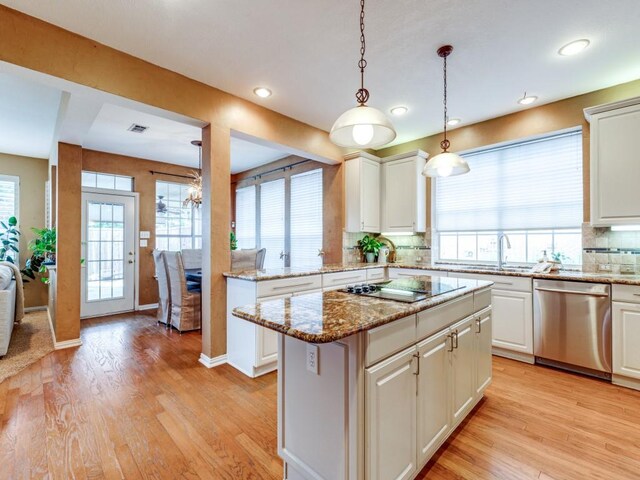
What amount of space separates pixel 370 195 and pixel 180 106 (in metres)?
2.72

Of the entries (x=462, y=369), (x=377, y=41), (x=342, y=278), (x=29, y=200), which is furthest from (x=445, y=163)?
(x=29, y=200)

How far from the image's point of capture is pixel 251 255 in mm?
4168

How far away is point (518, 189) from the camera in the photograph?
3787 mm

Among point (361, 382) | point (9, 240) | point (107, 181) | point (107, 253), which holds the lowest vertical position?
point (361, 382)

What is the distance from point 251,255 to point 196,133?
194 cm

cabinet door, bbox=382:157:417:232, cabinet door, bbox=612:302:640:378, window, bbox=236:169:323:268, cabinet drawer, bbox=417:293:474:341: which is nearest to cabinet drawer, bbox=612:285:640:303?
cabinet door, bbox=612:302:640:378

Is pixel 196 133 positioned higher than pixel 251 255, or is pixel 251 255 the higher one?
pixel 196 133

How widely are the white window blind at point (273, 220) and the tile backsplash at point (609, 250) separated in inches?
172

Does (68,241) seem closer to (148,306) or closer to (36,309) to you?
(148,306)

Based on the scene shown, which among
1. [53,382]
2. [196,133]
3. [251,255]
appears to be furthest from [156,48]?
[53,382]

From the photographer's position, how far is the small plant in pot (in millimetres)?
4664

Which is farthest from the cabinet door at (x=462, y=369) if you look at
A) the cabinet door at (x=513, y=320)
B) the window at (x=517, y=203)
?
the window at (x=517, y=203)

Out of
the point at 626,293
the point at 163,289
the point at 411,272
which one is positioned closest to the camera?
the point at 626,293

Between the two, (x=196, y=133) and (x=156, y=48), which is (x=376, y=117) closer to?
(x=156, y=48)
